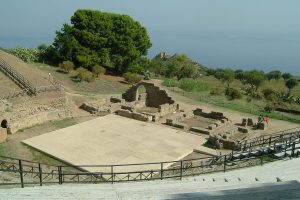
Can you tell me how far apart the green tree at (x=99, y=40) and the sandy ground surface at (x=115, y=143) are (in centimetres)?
1978

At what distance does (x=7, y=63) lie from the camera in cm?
3625

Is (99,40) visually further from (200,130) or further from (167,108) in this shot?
(200,130)

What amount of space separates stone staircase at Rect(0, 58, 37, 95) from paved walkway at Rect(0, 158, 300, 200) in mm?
18019

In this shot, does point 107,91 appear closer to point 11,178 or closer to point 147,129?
point 147,129

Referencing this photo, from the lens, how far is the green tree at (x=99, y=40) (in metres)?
48.1

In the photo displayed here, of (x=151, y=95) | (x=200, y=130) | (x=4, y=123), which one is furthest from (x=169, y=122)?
(x=4, y=123)

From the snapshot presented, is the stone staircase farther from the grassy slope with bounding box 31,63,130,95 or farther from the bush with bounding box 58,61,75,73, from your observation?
the bush with bounding box 58,61,75,73

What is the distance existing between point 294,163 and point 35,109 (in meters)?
19.6

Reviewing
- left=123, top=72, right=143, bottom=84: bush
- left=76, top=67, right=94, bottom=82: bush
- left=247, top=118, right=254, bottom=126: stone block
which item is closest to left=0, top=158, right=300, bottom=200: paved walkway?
left=247, top=118, right=254, bottom=126: stone block

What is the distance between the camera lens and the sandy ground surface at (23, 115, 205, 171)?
23.2m

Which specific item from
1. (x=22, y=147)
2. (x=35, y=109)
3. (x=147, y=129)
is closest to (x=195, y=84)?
(x=147, y=129)

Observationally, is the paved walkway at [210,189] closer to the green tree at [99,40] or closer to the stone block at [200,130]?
the stone block at [200,130]

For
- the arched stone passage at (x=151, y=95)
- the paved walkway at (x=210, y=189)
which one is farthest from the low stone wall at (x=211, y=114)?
the paved walkway at (x=210, y=189)

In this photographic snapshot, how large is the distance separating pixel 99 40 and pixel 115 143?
1001 inches
